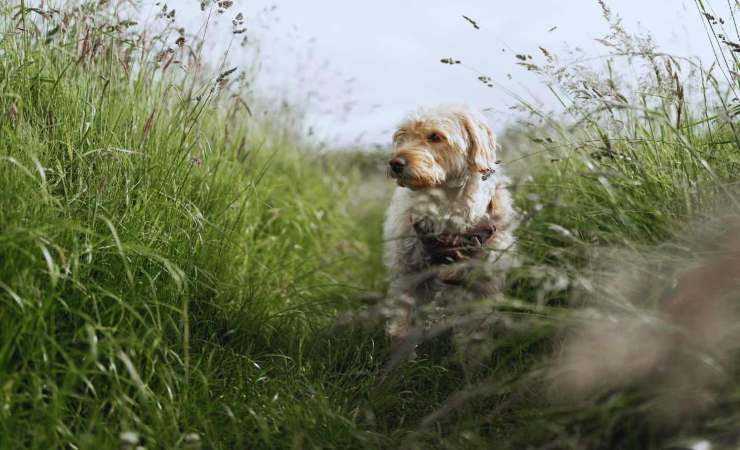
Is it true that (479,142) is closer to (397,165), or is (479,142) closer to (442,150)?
(442,150)

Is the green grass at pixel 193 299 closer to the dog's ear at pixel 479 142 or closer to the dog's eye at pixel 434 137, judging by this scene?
the dog's ear at pixel 479 142

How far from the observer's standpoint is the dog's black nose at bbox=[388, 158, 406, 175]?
3896 mm

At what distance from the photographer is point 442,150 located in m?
4.12

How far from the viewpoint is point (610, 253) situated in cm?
249

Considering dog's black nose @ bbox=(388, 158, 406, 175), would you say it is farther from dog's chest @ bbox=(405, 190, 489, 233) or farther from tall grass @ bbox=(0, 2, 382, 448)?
tall grass @ bbox=(0, 2, 382, 448)

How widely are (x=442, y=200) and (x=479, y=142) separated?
394 millimetres

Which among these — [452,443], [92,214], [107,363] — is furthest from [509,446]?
[92,214]

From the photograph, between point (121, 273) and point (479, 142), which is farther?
point (479, 142)

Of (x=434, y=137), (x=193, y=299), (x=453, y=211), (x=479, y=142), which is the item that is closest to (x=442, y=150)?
(x=434, y=137)

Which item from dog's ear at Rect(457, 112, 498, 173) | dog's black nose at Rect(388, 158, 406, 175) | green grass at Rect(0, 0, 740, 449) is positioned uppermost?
dog's ear at Rect(457, 112, 498, 173)

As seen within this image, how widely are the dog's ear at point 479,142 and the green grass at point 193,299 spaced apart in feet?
1.61

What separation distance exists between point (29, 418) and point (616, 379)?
1806 millimetres

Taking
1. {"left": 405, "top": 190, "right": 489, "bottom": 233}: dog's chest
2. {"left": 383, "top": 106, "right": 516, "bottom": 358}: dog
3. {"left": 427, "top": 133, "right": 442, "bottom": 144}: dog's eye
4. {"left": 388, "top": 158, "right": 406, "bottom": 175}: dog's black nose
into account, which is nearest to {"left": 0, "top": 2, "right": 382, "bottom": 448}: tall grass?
{"left": 383, "top": 106, "right": 516, "bottom": 358}: dog

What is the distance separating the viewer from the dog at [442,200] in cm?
391
